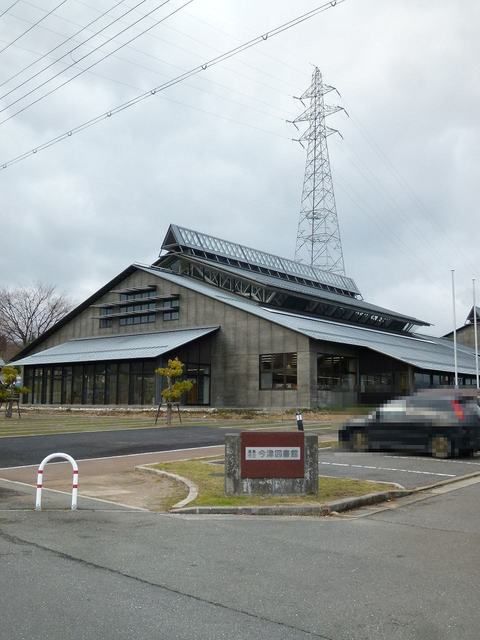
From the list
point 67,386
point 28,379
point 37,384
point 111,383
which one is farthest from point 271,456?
point 28,379

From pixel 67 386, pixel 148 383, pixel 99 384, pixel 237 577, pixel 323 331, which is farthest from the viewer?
pixel 67 386

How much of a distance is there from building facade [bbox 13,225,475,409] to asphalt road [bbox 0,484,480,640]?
24.4 meters

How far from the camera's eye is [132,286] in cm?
5191

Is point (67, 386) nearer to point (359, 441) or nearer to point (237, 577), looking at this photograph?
point (359, 441)

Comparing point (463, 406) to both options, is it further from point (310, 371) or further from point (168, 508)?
point (310, 371)

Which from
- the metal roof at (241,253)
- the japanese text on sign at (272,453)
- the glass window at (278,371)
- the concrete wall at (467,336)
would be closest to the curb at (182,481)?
the japanese text on sign at (272,453)

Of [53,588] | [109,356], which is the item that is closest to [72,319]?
[109,356]

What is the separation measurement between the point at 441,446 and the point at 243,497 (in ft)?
27.1

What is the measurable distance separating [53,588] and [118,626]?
46.0 inches

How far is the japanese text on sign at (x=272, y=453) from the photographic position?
1083cm

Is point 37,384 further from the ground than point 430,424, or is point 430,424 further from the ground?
point 37,384

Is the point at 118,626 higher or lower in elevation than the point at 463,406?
lower

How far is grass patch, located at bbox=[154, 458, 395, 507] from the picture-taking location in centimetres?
1020

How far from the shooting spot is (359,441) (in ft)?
59.5
